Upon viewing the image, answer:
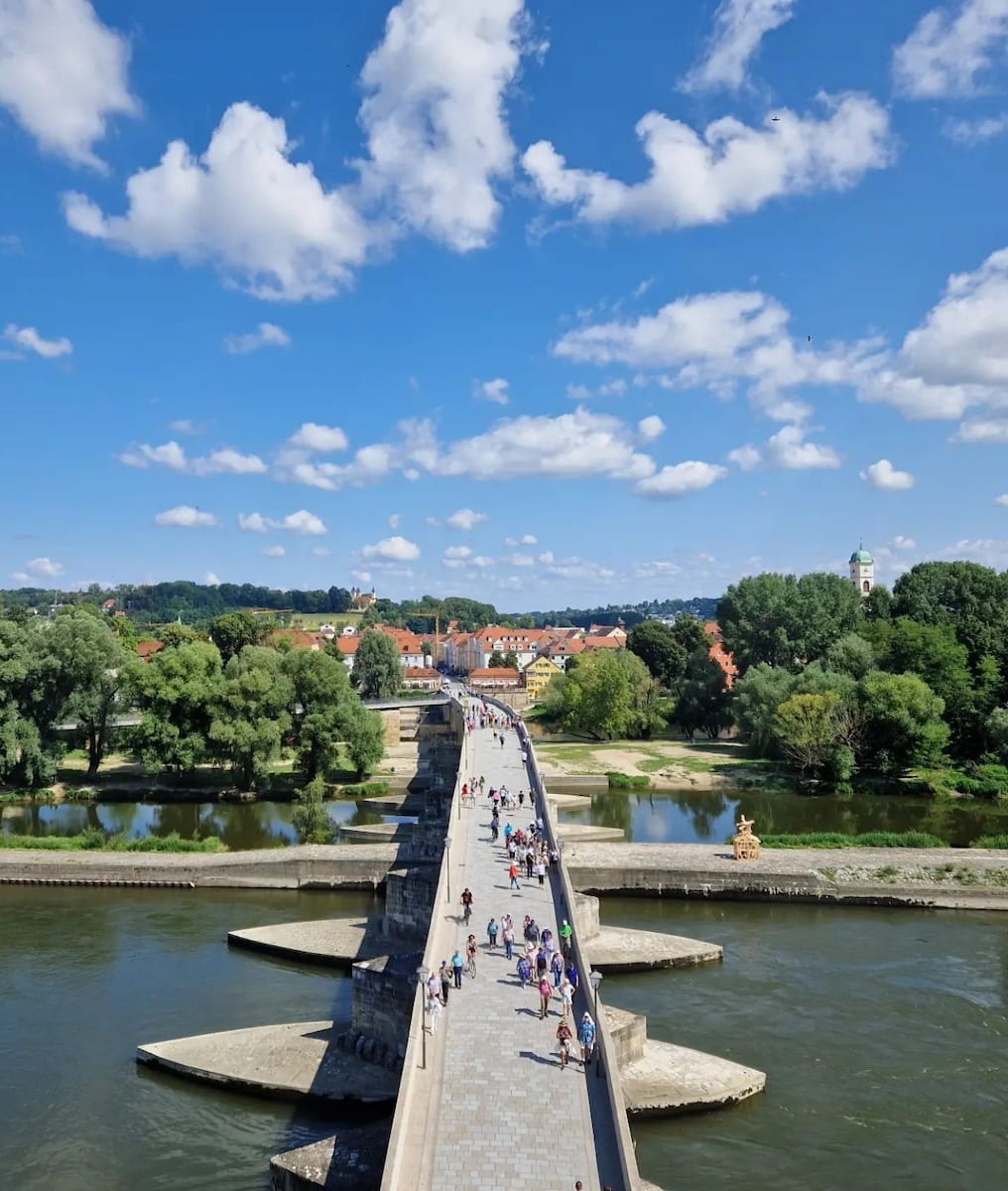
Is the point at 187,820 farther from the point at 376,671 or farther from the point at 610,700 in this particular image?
the point at 376,671

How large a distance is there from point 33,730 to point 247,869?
22.1 m

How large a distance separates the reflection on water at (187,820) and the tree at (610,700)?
2976 cm

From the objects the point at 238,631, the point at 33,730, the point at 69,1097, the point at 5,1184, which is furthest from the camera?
the point at 238,631

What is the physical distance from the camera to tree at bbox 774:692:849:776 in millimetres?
56969

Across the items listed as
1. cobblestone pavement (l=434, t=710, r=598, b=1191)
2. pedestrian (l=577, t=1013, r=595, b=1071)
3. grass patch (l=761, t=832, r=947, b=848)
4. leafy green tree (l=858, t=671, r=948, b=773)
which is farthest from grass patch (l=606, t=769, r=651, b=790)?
pedestrian (l=577, t=1013, r=595, b=1071)

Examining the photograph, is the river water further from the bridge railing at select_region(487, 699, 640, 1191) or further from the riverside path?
the bridge railing at select_region(487, 699, 640, 1191)

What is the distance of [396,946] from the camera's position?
91.6ft

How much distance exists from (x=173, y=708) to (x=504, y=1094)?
4364cm

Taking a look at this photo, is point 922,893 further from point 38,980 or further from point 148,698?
point 148,698

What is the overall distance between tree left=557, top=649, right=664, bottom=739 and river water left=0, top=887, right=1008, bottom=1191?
145ft

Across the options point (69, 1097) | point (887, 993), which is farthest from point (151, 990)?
point (887, 993)

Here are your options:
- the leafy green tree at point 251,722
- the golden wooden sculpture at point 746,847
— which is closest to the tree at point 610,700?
the leafy green tree at point 251,722

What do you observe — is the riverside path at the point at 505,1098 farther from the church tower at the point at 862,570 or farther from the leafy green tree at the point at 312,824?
the church tower at the point at 862,570

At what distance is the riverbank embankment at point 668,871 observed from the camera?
3350cm
